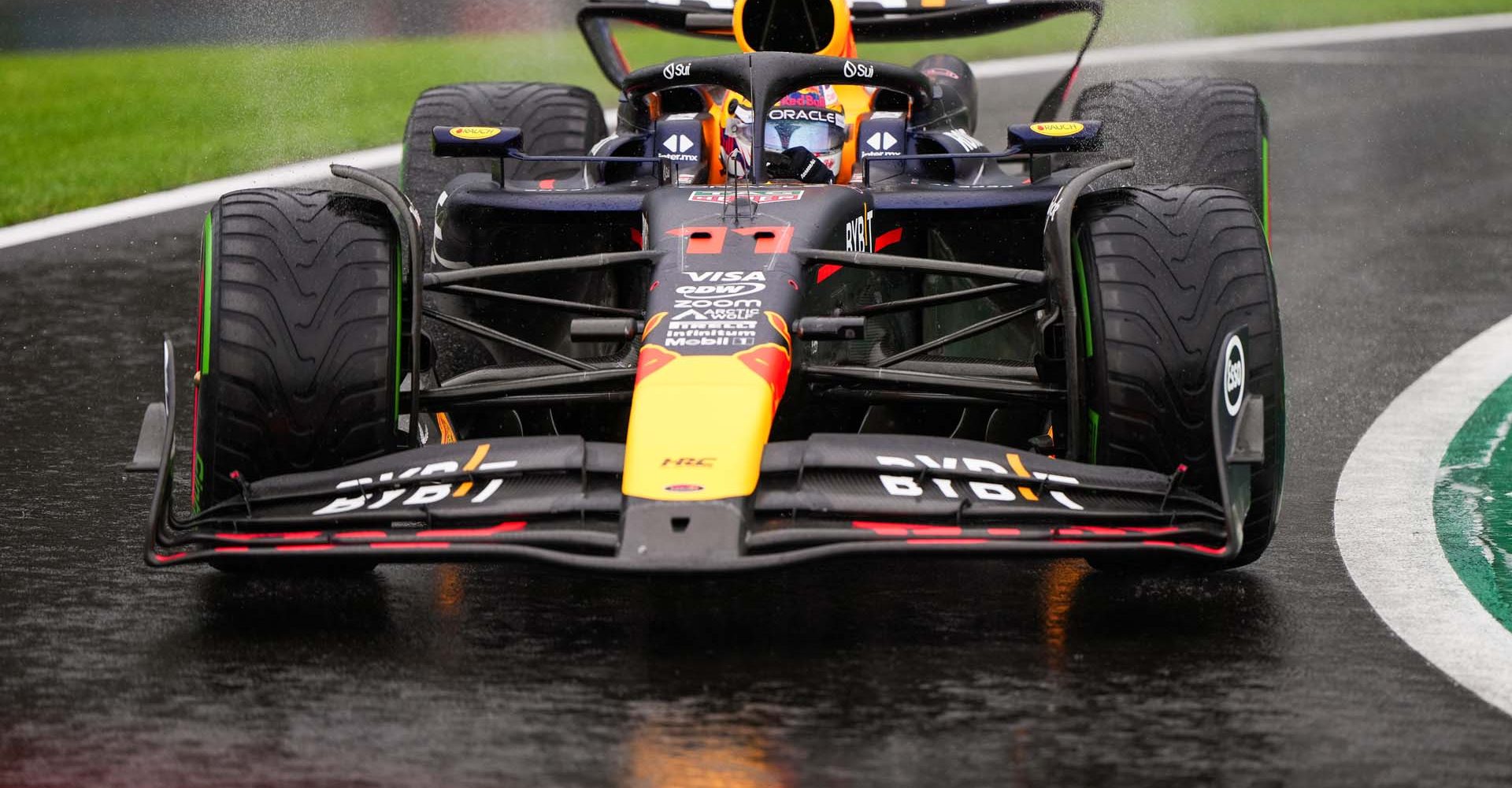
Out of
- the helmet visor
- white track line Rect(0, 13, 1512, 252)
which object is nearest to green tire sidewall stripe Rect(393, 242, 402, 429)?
the helmet visor

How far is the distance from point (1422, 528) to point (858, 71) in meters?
2.32

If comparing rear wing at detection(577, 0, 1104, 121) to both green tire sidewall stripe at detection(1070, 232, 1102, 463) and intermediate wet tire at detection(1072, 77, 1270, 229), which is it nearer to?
intermediate wet tire at detection(1072, 77, 1270, 229)

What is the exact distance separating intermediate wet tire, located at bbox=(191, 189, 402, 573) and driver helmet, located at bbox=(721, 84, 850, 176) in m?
1.97

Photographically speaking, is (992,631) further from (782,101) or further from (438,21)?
(438,21)

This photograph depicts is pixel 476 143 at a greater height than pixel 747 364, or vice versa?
pixel 476 143

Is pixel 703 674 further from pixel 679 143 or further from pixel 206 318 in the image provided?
pixel 679 143

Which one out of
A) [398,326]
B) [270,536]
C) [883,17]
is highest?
[883,17]

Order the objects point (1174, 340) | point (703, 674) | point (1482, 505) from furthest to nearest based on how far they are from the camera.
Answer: point (1482, 505), point (1174, 340), point (703, 674)

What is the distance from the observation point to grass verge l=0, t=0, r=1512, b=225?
15266 mm

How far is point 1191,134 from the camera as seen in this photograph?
361 inches

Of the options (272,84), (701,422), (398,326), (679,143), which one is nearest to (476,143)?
(679,143)

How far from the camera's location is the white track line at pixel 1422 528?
18.7 feet

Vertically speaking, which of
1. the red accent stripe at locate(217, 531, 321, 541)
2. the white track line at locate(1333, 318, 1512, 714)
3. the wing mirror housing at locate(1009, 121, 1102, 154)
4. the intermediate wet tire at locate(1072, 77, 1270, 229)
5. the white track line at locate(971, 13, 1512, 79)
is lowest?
the white track line at locate(1333, 318, 1512, 714)

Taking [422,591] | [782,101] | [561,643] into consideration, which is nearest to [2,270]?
[782,101]
